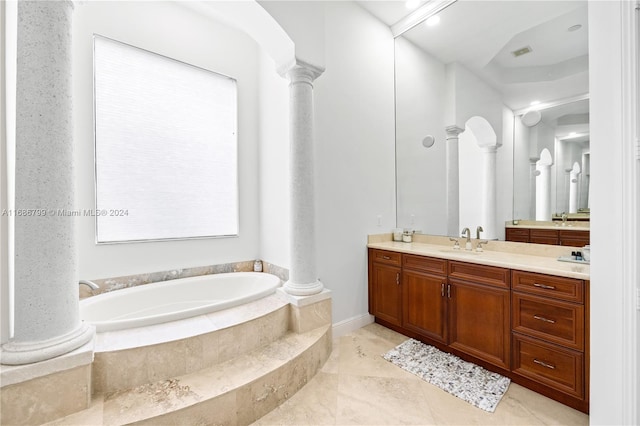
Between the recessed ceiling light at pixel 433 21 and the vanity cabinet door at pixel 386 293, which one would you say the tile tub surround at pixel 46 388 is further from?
the recessed ceiling light at pixel 433 21

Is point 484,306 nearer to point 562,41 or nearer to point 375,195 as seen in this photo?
point 375,195

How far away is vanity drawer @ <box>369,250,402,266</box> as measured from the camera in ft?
8.64

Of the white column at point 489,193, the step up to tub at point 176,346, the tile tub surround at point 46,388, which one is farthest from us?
the white column at point 489,193

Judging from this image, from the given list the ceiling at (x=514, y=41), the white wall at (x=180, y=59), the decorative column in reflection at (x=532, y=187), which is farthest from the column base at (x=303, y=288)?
the ceiling at (x=514, y=41)

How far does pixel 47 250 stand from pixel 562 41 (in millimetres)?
3583

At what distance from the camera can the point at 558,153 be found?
219 cm

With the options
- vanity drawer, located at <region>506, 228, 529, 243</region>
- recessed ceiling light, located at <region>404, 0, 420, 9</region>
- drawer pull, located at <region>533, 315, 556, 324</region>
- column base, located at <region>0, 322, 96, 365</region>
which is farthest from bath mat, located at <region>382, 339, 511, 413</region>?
recessed ceiling light, located at <region>404, 0, 420, 9</region>

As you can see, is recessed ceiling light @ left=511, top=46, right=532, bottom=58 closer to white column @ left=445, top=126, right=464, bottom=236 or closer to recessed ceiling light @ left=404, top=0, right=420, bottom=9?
white column @ left=445, top=126, right=464, bottom=236

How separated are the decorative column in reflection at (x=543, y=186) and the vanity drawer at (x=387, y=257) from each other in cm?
119

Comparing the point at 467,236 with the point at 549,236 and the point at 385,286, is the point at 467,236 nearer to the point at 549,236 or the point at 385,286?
the point at 549,236

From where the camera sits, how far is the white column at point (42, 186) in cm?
125

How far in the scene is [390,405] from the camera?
1.74 m

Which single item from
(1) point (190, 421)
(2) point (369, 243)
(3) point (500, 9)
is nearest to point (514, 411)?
(2) point (369, 243)

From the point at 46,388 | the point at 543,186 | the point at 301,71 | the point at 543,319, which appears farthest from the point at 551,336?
the point at 46,388
